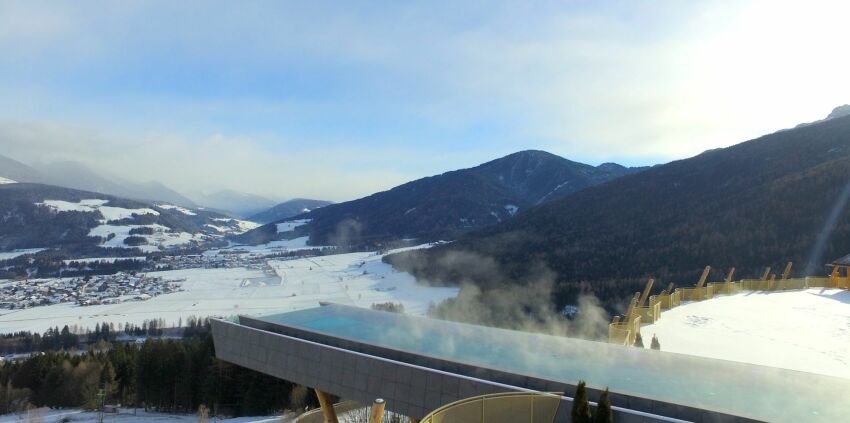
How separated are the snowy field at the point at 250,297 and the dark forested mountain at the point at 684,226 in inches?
354

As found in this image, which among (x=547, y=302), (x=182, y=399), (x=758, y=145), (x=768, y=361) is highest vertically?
(x=758, y=145)

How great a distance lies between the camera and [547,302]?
6662cm

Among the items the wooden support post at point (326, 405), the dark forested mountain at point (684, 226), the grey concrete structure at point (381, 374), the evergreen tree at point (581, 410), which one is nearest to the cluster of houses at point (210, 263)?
the dark forested mountain at point (684, 226)

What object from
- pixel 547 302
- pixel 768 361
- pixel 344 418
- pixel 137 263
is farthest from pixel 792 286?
pixel 137 263

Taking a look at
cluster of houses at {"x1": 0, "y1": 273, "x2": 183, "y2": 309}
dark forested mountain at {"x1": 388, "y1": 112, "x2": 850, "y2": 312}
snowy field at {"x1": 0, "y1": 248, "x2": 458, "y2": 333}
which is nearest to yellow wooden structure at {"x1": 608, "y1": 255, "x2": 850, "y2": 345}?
dark forested mountain at {"x1": 388, "y1": 112, "x2": 850, "y2": 312}

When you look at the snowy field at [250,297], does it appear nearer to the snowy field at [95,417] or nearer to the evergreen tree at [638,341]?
the snowy field at [95,417]

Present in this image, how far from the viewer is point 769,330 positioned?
15.5 metres

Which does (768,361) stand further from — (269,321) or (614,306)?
(614,306)

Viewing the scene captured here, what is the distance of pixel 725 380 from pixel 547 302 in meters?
59.4

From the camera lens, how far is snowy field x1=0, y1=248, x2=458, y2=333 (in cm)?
9600

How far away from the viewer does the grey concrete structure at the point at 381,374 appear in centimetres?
783

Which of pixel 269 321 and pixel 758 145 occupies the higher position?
pixel 758 145

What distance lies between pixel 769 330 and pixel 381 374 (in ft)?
42.1

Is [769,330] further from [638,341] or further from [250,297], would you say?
[250,297]
